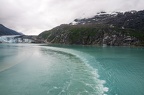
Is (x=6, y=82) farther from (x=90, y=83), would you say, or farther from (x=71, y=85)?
(x=90, y=83)

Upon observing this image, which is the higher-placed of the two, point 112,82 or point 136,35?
point 136,35

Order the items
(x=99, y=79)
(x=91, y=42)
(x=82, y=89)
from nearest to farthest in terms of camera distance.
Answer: (x=82, y=89) → (x=99, y=79) → (x=91, y=42)

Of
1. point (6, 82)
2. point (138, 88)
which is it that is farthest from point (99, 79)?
point (6, 82)

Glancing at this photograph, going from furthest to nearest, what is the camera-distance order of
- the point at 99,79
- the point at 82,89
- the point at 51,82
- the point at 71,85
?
the point at 99,79, the point at 51,82, the point at 71,85, the point at 82,89

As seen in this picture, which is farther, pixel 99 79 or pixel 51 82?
pixel 99 79

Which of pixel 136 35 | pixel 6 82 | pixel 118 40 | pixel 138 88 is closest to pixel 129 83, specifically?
pixel 138 88

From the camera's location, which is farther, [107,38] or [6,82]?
[107,38]

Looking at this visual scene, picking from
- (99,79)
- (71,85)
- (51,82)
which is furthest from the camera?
(99,79)

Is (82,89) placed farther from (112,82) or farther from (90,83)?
(112,82)

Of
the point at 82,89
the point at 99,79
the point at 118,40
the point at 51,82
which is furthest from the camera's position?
the point at 118,40
